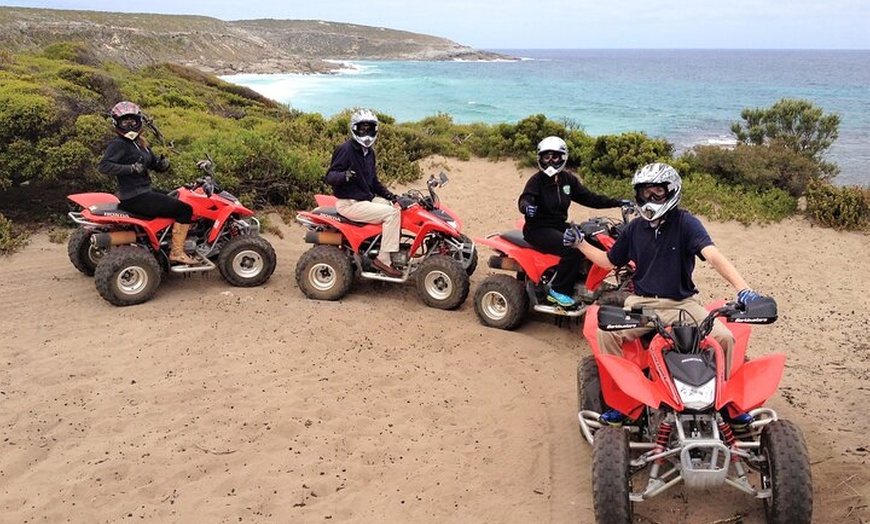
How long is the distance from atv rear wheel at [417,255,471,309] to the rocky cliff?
77.8ft

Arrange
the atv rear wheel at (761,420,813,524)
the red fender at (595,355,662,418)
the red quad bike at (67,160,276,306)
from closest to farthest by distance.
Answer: the atv rear wheel at (761,420,813,524) < the red fender at (595,355,662,418) < the red quad bike at (67,160,276,306)

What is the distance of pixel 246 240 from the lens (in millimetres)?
7957

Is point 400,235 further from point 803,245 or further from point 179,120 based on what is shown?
point 179,120

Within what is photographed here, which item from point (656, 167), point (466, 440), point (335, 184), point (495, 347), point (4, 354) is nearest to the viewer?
point (656, 167)

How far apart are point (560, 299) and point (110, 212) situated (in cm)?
483

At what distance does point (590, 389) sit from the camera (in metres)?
4.62

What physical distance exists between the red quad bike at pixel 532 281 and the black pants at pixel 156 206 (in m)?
3.28

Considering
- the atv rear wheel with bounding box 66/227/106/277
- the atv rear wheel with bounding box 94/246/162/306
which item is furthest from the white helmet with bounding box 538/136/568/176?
the atv rear wheel with bounding box 66/227/106/277

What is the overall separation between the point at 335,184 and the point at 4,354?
348 centimetres

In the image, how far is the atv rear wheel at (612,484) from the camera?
11.8ft

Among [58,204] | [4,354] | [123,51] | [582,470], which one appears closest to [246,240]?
[4,354]

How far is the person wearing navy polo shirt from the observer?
4.26 meters

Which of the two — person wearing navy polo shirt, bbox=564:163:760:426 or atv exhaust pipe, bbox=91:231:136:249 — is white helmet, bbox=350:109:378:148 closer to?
atv exhaust pipe, bbox=91:231:136:249

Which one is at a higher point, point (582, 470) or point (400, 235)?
point (400, 235)
